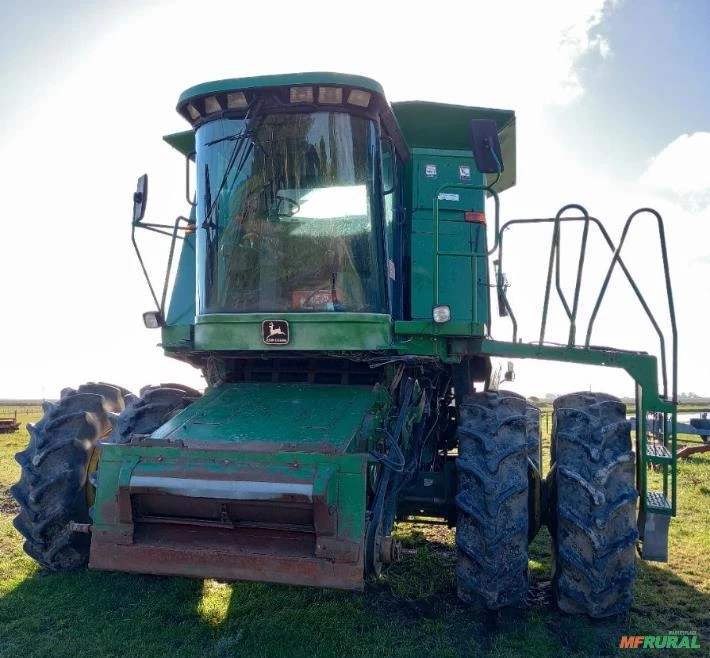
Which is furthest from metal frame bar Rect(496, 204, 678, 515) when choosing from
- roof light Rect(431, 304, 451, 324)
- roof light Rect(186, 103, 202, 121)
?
roof light Rect(186, 103, 202, 121)

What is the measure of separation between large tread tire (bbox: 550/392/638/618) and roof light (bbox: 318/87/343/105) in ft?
9.45

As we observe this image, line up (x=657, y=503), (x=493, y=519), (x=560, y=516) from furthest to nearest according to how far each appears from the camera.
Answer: (x=657, y=503) → (x=560, y=516) → (x=493, y=519)

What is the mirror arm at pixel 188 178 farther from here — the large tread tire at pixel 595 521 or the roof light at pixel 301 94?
the large tread tire at pixel 595 521

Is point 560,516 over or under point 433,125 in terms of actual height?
under

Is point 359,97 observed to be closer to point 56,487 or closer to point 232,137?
point 232,137

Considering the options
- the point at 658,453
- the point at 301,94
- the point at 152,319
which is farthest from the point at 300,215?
the point at 658,453

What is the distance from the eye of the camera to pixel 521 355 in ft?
17.1

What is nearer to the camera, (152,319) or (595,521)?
(595,521)

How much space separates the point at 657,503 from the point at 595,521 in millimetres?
1003

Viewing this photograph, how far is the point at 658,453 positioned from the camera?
16.8 feet

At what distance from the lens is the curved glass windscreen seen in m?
4.79

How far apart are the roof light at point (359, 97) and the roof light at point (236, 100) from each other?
0.75m

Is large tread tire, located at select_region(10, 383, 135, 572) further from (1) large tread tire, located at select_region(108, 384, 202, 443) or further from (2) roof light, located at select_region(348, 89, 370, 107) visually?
(2) roof light, located at select_region(348, 89, 370, 107)

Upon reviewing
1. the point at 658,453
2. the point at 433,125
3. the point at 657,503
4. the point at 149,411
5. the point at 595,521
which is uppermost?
the point at 433,125
